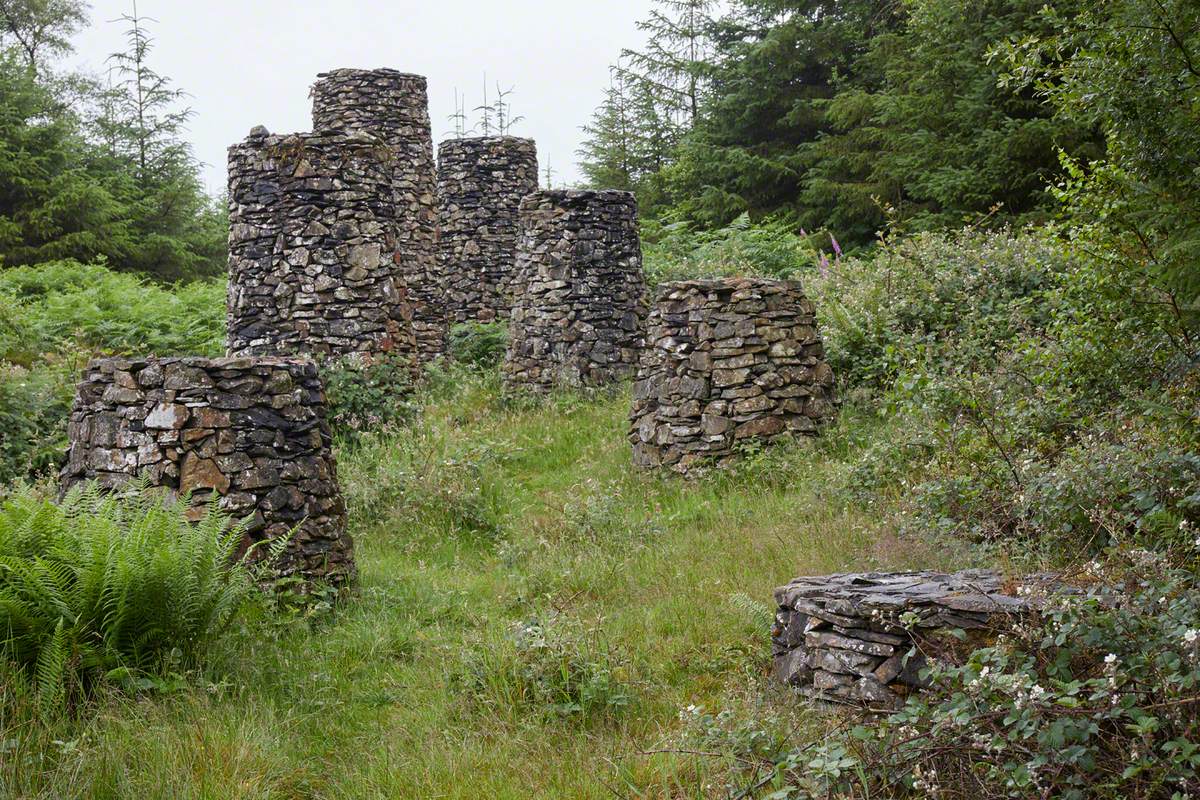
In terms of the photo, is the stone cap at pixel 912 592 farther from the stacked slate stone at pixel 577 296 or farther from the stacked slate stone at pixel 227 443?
the stacked slate stone at pixel 577 296

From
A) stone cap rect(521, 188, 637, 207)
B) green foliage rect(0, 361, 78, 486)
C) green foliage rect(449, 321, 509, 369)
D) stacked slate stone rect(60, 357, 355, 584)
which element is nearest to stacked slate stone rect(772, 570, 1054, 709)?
stacked slate stone rect(60, 357, 355, 584)

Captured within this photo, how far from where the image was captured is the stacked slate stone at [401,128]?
1738 cm

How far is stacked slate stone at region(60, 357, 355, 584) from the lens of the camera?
6535 millimetres

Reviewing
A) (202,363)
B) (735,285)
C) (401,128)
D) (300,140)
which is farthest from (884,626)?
(401,128)

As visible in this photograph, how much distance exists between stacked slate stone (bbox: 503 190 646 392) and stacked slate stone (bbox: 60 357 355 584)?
7.13m

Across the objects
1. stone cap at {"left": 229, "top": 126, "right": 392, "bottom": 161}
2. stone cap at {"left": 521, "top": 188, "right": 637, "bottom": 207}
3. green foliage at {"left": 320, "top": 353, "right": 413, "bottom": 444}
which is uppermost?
stone cap at {"left": 229, "top": 126, "right": 392, "bottom": 161}

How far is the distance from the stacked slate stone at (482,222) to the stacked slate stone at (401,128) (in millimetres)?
1360

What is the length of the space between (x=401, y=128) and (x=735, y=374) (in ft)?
34.1

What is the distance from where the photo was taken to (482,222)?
1936cm

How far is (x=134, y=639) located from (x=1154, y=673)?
Result: 443 centimetres

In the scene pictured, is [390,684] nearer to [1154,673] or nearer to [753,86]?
[1154,673]

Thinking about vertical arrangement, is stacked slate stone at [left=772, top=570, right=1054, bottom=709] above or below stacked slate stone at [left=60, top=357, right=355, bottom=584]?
below

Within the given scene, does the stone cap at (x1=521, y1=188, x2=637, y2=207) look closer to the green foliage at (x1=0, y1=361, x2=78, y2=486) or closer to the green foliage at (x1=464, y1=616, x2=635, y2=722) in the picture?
the green foliage at (x1=0, y1=361, x2=78, y2=486)

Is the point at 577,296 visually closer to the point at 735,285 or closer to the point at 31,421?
the point at 735,285
